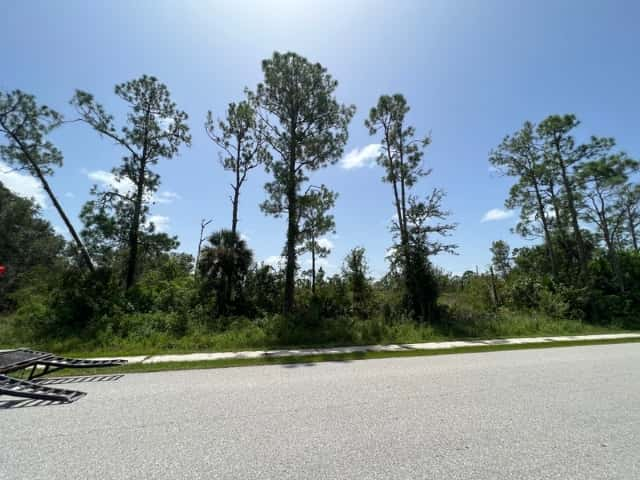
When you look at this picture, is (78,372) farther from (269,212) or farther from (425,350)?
(269,212)

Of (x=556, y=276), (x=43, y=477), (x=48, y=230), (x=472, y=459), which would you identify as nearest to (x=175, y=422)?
(x=43, y=477)

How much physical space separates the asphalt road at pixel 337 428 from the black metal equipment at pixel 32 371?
7.4 inches

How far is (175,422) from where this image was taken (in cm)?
351

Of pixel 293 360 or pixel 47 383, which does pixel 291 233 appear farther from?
pixel 47 383

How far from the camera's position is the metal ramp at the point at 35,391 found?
13.7 feet

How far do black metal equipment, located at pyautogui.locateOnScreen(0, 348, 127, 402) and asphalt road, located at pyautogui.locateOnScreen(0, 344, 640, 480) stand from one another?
188mm

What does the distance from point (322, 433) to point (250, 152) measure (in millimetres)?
16461

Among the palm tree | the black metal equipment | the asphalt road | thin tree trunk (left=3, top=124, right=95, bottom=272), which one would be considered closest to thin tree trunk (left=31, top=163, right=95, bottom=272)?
thin tree trunk (left=3, top=124, right=95, bottom=272)

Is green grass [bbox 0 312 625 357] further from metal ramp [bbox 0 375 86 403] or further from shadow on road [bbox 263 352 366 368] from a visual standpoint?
metal ramp [bbox 0 375 86 403]

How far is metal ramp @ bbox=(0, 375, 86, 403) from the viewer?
13.7 feet

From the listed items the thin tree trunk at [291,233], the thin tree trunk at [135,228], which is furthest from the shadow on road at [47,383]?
the thin tree trunk at [135,228]

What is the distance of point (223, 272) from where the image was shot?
13.6m

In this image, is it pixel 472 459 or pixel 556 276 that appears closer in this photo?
pixel 472 459

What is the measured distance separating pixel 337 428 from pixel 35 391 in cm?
510
